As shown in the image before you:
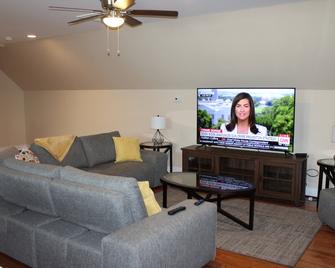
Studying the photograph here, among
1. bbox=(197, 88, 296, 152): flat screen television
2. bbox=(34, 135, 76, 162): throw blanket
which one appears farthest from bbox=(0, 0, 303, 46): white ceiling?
bbox=(34, 135, 76, 162): throw blanket

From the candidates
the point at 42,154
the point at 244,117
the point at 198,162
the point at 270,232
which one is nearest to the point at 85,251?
the point at 270,232

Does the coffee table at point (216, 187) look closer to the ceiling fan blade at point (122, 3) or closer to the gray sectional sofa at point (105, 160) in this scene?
the gray sectional sofa at point (105, 160)

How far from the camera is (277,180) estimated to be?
4.91 meters

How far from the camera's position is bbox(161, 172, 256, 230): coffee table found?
377cm

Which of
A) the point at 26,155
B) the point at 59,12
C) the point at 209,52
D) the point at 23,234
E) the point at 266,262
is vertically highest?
the point at 59,12

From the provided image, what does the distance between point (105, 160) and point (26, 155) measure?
55.2 inches

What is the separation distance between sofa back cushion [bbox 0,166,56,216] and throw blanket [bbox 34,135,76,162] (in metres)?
1.42

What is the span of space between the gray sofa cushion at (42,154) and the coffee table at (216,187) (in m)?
1.56

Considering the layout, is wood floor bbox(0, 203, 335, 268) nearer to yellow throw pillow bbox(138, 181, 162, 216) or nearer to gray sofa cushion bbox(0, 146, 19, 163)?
yellow throw pillow bbox(138, 181, 162, 216)

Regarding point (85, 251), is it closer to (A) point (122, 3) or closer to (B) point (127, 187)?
(B) point (127, 187)

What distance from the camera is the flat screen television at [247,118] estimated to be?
16.0 ft

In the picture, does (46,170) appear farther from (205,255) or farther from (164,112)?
(164,112)

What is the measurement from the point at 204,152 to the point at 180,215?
9.45 ft

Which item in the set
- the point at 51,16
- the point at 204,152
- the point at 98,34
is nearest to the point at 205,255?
the point at 204,152
